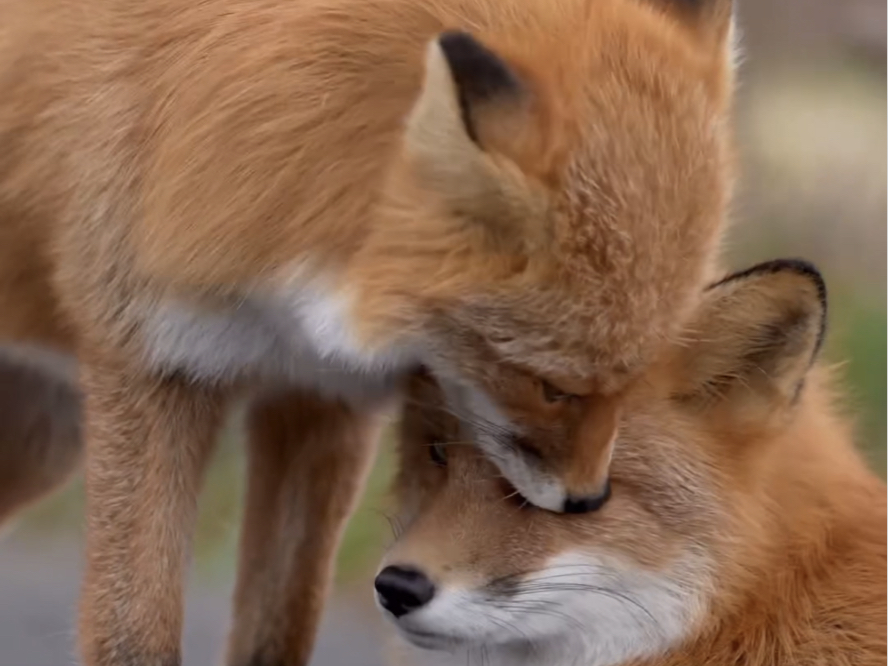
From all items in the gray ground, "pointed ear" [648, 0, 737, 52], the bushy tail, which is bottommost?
the gray ground

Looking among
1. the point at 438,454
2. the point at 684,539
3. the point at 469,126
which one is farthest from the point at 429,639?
the point at 469,126

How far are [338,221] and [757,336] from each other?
24.1 inches

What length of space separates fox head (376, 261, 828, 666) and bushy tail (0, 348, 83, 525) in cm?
117

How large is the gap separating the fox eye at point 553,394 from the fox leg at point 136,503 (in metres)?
0.69

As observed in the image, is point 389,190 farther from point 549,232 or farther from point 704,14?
point 704,14

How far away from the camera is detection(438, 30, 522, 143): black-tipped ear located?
5.49 ft

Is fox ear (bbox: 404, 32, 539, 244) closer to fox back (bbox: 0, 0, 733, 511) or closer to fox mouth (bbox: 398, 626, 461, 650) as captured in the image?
fox back (bbox: 0, 0, 733, 511)

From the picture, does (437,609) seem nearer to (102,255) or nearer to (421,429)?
(421,429)

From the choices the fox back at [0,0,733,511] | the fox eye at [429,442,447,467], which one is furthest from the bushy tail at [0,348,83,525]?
the fox eye at [429,442,447,467]

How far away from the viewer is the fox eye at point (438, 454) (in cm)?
210

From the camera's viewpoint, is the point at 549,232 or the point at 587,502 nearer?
the point at 549,232

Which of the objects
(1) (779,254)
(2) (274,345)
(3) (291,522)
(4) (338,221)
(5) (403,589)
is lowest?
(1) (779,254)

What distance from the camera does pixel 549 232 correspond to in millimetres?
1741

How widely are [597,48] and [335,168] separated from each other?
15.4 inches
